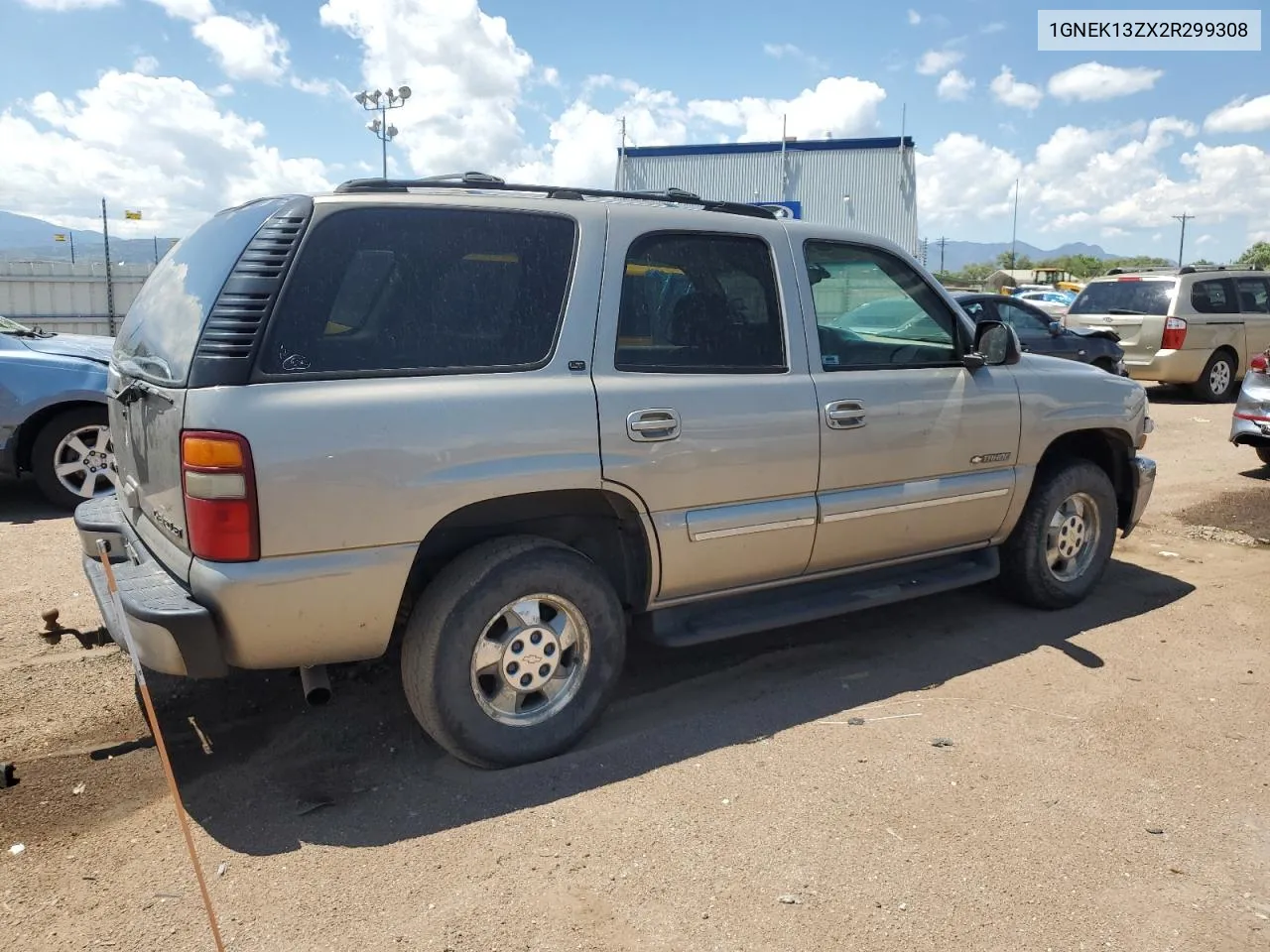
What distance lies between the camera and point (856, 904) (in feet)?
9.44

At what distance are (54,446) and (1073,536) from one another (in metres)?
6.63

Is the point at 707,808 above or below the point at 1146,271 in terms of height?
below

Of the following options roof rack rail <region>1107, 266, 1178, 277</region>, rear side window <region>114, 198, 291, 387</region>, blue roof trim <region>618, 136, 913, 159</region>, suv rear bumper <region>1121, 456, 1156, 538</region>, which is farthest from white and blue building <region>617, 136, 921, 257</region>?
rear side window <region>114, 198, 291, 387</region>

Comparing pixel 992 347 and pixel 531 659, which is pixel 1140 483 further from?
pixel 531 659

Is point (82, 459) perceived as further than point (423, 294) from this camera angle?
Yes

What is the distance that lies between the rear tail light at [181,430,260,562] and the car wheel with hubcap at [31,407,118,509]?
15.3 ft

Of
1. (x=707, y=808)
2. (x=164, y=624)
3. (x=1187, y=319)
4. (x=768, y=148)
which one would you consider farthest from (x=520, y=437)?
(x=768, y=148)

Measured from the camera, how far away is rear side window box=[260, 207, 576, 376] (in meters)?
3.16

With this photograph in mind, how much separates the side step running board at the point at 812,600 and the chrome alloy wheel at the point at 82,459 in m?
5.03

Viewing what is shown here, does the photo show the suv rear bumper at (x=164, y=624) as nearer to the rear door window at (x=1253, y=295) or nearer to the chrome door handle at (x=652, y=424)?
the chrome door handle at (x=652, y=424)

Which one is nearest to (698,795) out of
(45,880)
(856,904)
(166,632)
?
(856,904)

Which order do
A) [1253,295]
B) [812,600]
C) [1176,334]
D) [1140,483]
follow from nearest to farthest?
[812,600] → [1140,483] → [1176,334] → [1253,295]

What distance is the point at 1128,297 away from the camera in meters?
14.8

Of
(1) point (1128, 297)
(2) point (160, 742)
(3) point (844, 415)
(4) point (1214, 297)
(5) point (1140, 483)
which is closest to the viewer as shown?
(2) point (160, 742)
